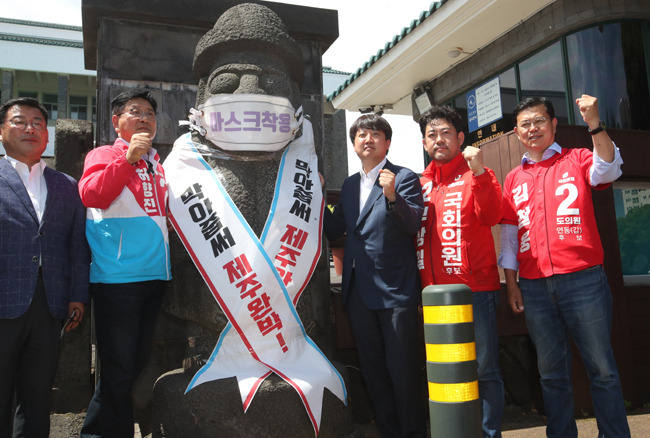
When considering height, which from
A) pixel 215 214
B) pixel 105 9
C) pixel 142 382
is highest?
pixel 105 9

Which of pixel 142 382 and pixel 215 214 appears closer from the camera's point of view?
pixel 215 214

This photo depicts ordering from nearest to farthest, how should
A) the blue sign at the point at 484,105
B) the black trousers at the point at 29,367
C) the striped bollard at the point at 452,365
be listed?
the striped bollard at the point at 452,365
the black trousers at the point at 29,367
the blue sign at the point at 484,105

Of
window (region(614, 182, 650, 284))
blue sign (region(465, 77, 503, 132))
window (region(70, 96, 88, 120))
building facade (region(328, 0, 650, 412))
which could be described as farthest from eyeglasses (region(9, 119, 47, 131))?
window (region(70, 96, 88, 120))

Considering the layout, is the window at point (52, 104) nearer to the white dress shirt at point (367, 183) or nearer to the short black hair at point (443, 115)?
the white dress shirt at point (367, 183)

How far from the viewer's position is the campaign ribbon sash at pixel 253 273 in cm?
323

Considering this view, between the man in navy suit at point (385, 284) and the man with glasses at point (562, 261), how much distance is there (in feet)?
2.23

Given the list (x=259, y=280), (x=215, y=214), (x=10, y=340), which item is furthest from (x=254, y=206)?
(x=10, y=340)

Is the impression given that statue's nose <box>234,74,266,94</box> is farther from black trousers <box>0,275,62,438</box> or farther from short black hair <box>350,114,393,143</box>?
black trousers <box>0,275,62,438</box>

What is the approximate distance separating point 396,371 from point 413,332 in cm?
26

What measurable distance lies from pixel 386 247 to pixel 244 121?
49.1 inches

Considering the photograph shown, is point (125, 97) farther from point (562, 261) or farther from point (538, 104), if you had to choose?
point (562, 261)

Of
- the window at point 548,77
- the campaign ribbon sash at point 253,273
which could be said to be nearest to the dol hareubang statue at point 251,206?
the campaign ribbon sash at point 253,273

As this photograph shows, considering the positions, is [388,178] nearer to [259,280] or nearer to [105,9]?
[259,280]

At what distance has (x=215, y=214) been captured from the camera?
3.37m
